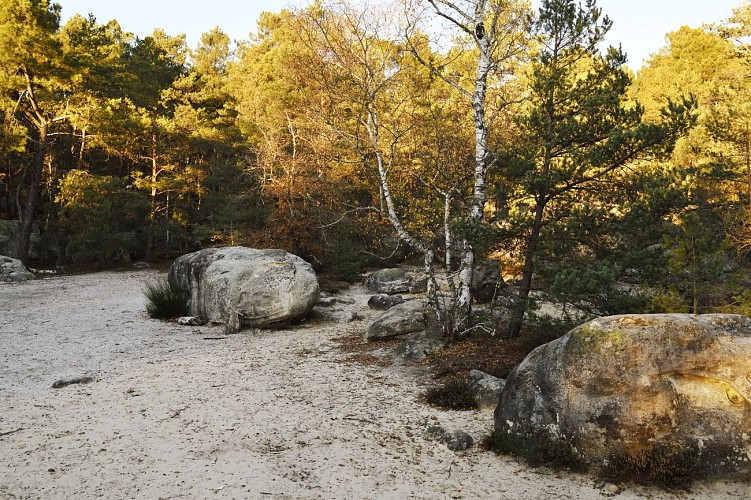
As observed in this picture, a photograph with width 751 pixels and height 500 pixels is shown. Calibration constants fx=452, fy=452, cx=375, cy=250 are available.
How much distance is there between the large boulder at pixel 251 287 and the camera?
34.5 ft

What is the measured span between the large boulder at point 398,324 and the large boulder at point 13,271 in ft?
47.2

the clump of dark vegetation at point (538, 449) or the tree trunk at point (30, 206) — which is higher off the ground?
the tree trunk at point (30, 206)

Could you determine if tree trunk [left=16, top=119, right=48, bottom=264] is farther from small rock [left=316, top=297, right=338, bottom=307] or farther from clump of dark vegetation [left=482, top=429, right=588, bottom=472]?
clump of dark vegetation [left=482, top=429, right=588, bottom=472]

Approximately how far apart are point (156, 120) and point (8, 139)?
6303 mm

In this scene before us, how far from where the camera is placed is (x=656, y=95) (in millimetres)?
23984

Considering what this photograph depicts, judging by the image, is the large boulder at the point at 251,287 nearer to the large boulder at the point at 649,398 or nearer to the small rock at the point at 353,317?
the small rock at the point at 353,317

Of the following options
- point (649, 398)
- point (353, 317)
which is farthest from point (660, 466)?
point (353, 317)

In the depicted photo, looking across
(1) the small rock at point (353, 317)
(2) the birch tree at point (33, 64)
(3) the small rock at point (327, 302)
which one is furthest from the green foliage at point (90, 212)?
(1) the small rock at point (353, 317)

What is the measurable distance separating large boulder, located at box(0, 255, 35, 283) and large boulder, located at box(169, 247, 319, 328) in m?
9.24

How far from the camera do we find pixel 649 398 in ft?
12.8

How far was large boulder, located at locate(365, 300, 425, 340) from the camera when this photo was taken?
936 centimetres

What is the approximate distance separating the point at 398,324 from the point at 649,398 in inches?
232

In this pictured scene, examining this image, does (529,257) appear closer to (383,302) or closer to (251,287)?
(251,287)

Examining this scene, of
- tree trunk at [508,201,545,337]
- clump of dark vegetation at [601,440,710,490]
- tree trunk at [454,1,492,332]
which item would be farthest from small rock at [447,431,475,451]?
tree trunk at [454,1,492,332]
